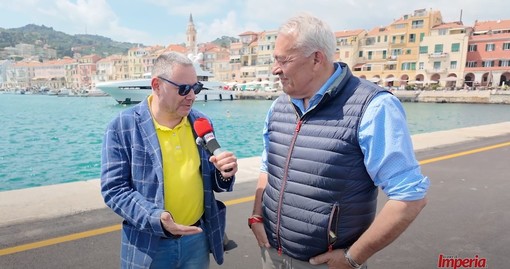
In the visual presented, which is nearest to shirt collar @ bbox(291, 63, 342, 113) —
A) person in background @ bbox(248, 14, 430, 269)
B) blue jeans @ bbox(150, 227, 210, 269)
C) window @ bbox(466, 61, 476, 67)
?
person in background @ bbox(248, 14, 430, 269)

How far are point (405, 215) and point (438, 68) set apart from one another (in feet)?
209

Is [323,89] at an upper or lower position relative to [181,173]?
upper

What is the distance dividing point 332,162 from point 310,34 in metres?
0.62

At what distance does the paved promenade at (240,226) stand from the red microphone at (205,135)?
1.69 m

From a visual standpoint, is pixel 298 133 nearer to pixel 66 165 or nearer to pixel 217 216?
pixel 217 216

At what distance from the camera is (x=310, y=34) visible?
1652 millimetres

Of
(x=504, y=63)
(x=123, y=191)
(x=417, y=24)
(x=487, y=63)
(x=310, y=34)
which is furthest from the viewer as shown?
(x=417, y=24)

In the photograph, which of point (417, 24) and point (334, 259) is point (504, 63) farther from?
point (334, 259)

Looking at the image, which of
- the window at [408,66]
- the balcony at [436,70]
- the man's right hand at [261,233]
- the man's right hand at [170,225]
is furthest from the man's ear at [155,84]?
the window at [408,66]

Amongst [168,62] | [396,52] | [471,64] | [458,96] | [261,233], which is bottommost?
[458,96]

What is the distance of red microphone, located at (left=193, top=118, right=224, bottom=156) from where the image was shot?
1874 millimetres

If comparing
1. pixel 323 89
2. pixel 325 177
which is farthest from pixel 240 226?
pixel 323 89

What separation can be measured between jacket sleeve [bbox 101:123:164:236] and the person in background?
67 cm

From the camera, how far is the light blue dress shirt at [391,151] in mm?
1493
